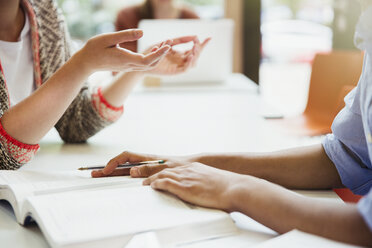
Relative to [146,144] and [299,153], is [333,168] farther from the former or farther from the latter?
[146,144]

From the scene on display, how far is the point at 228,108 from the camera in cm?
195

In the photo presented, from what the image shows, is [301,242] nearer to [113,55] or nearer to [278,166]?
[278,166]

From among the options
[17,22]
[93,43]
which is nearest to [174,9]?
[17,22]

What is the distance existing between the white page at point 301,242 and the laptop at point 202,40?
5.38 feet

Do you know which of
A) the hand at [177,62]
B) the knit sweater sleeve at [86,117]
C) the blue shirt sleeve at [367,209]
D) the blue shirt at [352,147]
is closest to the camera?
the blue shirt sleeve at [367,209]

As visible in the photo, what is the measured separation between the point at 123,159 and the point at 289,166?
370 mm

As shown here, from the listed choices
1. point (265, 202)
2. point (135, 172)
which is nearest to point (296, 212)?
point (265, 202)

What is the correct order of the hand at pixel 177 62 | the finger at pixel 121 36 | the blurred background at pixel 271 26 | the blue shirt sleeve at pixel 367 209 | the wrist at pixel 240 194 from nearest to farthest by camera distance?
the blue shirt sleeve at pixel 367 209 < the wrist at pixel 240 194 < the finger at pixel 121 36 < the hand at pixel 177 62 < the blurred background at pixel 271 26

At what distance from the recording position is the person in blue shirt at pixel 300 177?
2.30ft

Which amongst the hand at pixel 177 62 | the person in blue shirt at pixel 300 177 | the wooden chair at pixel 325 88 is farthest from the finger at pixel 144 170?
the wooden chair at pixel 325 88

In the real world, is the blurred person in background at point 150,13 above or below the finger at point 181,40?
below

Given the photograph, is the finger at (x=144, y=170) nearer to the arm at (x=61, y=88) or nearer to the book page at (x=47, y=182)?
the book page at (x=47, y=182)

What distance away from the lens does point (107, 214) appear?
763 mm

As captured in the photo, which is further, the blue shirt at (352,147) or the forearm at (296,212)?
the blue shirt at (352,147)
